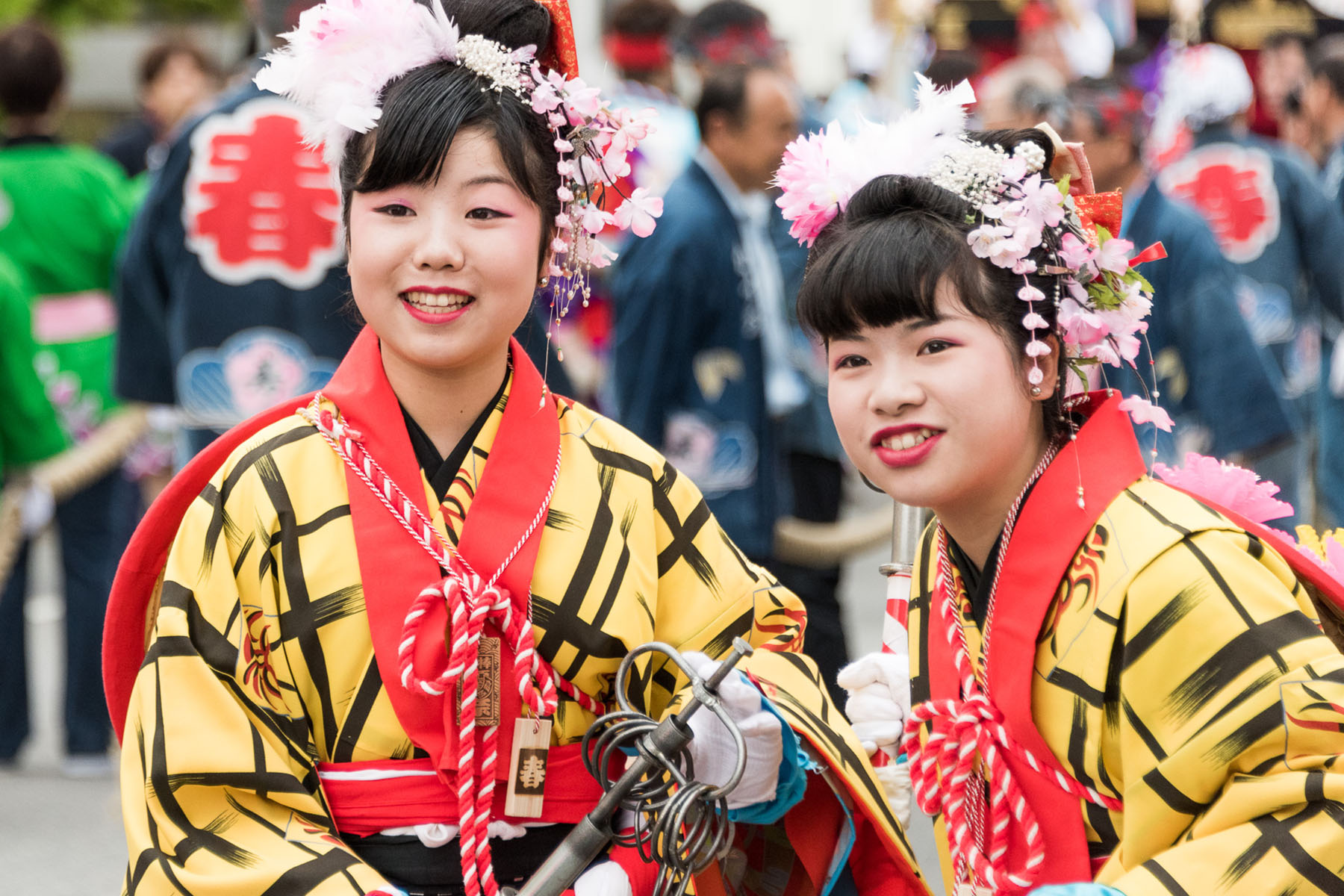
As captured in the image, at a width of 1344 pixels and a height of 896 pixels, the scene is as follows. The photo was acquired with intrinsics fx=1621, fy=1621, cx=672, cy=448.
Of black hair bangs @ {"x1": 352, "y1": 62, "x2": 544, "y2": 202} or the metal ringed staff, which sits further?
black hair bangs @ {"x1": 352, "y1": 62, "x2": 544, "y2": 202}

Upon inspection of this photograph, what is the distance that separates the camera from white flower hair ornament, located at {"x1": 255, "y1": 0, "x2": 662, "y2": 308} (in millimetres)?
2320

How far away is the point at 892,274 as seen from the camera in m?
2.23

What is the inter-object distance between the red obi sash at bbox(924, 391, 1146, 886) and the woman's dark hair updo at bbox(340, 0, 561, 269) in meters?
0.83

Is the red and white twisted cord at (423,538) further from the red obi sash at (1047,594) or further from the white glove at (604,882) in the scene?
the red obi sash at (1047,594)

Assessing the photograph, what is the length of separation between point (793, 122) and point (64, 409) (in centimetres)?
282

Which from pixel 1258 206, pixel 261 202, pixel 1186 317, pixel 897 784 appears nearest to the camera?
pixel 897 784

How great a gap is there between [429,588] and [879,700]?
33.0 inches

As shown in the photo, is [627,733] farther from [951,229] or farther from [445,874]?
[951,229]

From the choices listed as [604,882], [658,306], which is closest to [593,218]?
[604,882]

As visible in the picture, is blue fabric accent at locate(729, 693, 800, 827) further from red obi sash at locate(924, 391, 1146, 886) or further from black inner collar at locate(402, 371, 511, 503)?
black inner collar at locate(402, 371, 511, 503)

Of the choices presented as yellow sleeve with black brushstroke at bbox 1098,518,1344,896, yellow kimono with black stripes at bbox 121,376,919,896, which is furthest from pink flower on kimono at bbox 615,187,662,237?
yellow sleeve with black brushstroke at bbox 1098,518,1344,896

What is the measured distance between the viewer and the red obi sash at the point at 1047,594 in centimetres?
221

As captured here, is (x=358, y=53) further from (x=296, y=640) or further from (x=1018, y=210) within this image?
(x=1018, y=210)

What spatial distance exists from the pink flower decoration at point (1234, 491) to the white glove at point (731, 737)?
758 mm
